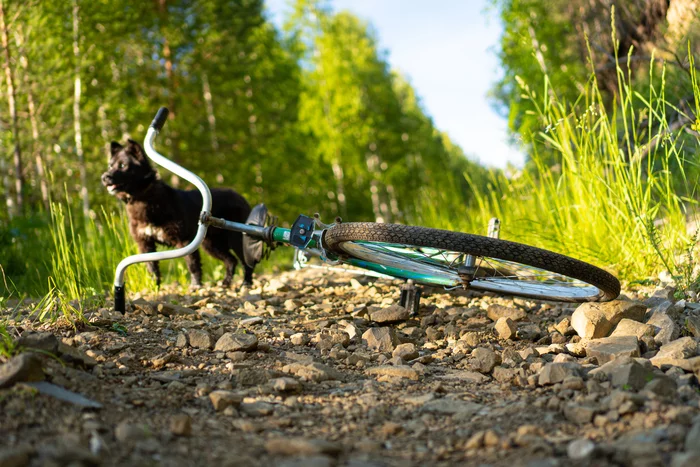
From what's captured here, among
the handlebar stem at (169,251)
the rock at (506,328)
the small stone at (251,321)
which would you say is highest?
the handlebar stem at (169,251)

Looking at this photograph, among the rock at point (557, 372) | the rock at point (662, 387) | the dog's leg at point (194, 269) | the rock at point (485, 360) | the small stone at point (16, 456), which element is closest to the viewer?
the small stone at point (16, 456)

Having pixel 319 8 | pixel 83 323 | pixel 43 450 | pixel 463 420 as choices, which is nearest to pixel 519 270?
pixel 463 420

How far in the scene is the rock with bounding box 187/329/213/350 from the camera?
9.04ft

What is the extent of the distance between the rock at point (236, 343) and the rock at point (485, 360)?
0.97 m

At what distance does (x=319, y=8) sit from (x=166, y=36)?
10117 millimetres

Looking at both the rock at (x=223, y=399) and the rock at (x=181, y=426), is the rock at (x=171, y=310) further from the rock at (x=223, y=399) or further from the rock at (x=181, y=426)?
the rock at (x=181, y=426)

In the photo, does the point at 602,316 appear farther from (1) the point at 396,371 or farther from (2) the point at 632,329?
(1) the point at 396,371

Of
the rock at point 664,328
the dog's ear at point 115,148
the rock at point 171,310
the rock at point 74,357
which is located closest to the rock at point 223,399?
the rock at point 74,357

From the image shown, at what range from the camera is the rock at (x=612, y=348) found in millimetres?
2475

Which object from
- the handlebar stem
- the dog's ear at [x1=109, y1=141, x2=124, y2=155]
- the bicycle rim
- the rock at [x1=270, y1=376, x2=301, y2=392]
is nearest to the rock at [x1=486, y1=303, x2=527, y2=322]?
the bicycle rim

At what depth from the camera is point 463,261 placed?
120 inches

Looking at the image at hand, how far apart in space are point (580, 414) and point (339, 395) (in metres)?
0.84

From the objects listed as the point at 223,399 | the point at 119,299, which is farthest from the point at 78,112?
the point at 223,399

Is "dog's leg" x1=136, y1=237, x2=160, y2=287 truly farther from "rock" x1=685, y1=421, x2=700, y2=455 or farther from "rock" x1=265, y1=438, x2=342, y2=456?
"rock" x1=685, y1=421, x2=700, y2=455
